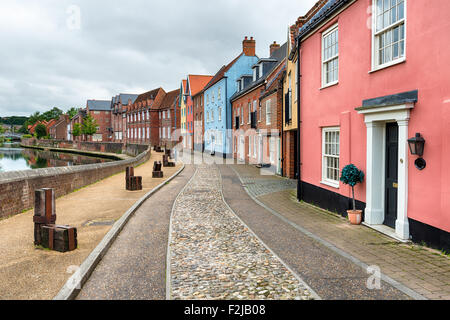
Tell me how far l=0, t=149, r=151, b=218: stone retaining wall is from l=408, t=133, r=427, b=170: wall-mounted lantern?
33.1 ft

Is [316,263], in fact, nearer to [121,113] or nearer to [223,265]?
[223,265]

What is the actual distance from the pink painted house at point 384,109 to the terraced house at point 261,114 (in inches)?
385

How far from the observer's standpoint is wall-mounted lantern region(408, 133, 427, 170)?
6773 mm

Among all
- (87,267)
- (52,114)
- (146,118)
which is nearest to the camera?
(87,267)

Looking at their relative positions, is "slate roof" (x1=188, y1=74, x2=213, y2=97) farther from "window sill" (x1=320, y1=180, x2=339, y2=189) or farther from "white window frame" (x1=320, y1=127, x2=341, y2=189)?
"window sill" (x1=320, y1=180, x2=339, y2=189)

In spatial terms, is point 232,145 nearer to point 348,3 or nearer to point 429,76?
point 348,3

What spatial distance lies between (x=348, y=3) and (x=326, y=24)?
149 centimetres

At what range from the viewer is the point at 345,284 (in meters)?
5.12

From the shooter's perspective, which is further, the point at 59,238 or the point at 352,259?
the point at 59,238

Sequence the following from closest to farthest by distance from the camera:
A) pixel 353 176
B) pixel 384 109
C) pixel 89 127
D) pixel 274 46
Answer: pixel 384 109 → pixel 353 176 → pixel 274 46 → pixel 89 127

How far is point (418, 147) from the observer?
22.3ft

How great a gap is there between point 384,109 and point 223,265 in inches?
199

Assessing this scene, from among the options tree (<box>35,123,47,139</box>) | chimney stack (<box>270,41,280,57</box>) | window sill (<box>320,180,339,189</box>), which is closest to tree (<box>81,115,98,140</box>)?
tree (<box>35,123,47,139</box>)

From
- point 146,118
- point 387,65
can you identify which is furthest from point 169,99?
point 387,65
